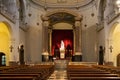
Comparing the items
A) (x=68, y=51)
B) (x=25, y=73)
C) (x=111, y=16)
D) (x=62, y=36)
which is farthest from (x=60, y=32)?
(x=25, y=73)

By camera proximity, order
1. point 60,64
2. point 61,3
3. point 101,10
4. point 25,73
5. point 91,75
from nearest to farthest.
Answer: point 91,75 → point 25,73 → point 60,64 → point 101,10 → point 61,3

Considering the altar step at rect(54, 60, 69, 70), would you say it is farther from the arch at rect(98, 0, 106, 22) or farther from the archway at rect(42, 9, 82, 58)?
the arch at rect(98, 0, 106, 22)

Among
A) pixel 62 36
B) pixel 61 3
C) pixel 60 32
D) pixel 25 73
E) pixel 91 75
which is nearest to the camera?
pixel 91 75

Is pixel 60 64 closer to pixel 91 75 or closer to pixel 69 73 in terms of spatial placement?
pixel 69 73

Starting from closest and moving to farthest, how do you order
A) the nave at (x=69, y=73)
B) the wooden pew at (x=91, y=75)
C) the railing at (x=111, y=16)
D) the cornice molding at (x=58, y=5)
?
the wooden pew at (x=91, y=75), the nave at (x=69, y=73), the railing at (x=111, y=16), the cornice molding at (x=58, y=5)

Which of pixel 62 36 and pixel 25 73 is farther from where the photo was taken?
pixel 62 36

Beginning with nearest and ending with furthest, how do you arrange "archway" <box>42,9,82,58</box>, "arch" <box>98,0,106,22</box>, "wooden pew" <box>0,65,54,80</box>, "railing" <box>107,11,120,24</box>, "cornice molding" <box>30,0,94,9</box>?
"wooden pew" <box>0,65,54,80</box>, "railing" <box>107,11,120,24</box>, "arch" <box>98,0,106,22</box>, "archway" <box>42,9,82,58</box>, "cornice molding" <box>30,0,94,9</box>

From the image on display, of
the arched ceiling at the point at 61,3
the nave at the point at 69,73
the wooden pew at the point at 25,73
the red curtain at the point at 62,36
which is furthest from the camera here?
the red curtain at the point at 62,36

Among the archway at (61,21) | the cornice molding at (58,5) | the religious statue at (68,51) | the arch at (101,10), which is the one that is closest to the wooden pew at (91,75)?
the arch at (101,10)

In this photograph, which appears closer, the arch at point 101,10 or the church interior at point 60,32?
the church interior at point 60,32

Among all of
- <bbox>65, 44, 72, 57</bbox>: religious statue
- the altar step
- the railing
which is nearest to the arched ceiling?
<bbox>65, 44, 72, 57</bbox>: religious statue

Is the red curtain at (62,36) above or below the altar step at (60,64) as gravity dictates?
above

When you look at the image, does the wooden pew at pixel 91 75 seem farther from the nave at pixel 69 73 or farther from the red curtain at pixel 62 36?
the red curtain at pixel 62 36

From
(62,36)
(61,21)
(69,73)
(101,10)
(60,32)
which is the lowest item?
(69,73)
